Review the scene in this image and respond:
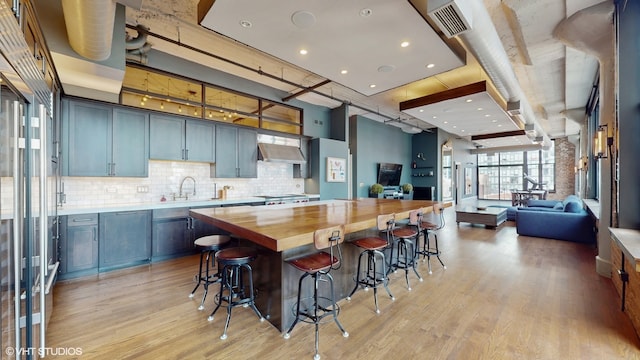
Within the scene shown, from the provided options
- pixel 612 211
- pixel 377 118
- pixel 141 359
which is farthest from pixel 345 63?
pixel 377 118

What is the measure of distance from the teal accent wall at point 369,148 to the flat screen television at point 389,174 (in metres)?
0.19

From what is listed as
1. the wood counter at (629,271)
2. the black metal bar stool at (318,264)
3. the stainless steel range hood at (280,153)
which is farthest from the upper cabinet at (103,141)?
the wood counter at (629,271)

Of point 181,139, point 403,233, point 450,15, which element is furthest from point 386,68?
point 181,139

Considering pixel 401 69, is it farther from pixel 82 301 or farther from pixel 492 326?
pixel 82 301

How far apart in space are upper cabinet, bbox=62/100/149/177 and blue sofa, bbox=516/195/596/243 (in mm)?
7814

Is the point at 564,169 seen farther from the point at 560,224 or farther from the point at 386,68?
the point at 386,68

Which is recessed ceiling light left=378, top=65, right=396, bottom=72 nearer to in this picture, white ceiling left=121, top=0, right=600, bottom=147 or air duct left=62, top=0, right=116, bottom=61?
white ceiling left=121, top=0, right=600, bottom=147

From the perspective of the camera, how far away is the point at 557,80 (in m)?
5.50

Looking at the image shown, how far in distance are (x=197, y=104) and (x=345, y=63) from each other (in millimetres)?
2877

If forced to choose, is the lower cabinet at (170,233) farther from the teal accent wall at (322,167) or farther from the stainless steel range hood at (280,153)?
the teal accent wall at (322,167)

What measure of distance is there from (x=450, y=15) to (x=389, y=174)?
791cm

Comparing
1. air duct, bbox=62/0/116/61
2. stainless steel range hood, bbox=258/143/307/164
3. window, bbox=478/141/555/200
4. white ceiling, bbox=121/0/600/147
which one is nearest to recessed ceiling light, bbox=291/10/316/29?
white ceiling, bbox=121/0/600/147

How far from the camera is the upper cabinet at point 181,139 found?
4293 millimetres

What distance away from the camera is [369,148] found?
9203 mm
